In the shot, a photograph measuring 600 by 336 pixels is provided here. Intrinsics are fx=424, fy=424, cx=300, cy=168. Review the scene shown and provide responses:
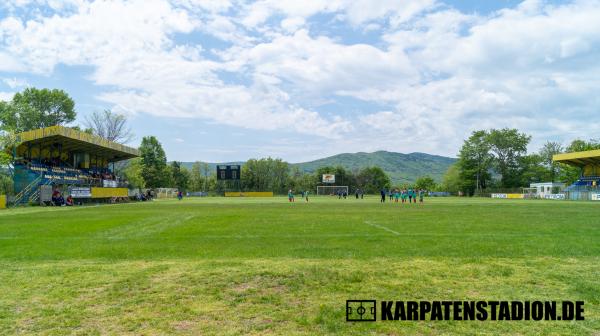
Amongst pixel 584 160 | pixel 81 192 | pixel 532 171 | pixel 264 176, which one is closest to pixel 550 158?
pixel 532 171

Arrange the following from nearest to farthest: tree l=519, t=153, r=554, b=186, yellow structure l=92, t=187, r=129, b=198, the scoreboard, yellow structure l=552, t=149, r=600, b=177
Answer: yellow structure l=92, t=187, r=129, b=198 → yellow structure l=552, t=149, r=600, b=177 → the scoreboard → tree l=519, t=153, r=554, b=186

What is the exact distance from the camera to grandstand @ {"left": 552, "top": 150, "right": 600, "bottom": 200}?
64812mm

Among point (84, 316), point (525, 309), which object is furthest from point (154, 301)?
point (525, 309)

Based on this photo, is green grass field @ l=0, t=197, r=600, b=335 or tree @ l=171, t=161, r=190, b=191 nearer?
green grass field @ l=0, t=197, r=600, b=335

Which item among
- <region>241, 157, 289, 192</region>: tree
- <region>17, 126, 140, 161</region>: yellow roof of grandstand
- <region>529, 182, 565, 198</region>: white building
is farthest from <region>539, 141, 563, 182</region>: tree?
<region>17, 126, 140, 161</region>: yellow roof of grandstand

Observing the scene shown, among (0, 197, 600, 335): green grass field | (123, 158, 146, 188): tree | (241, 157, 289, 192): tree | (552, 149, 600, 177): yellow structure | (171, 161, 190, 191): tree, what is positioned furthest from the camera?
(241, 157, 289, 192): tree

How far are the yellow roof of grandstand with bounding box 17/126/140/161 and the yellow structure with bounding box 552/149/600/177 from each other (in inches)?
2799

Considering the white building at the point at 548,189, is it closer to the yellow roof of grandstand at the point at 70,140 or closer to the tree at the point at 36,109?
the yellow roof of grandstand at the point at 70,140

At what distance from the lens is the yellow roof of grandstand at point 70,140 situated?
1727 inches

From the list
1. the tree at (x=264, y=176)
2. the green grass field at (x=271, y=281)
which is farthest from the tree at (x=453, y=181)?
the green grass field at (x=271, y=281)

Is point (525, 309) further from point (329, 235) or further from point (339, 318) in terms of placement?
point (329, 235)

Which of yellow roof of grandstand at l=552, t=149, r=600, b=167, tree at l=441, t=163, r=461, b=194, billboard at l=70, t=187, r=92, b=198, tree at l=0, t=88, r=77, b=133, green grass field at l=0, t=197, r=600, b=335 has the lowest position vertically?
green grass field at l=0, t=197, r=600, b=335

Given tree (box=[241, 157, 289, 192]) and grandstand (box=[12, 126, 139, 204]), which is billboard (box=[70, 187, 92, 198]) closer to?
grandstand (box=[12, 126, 139, 204])

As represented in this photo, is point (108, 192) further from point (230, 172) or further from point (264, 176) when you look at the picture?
point (264, 176)
